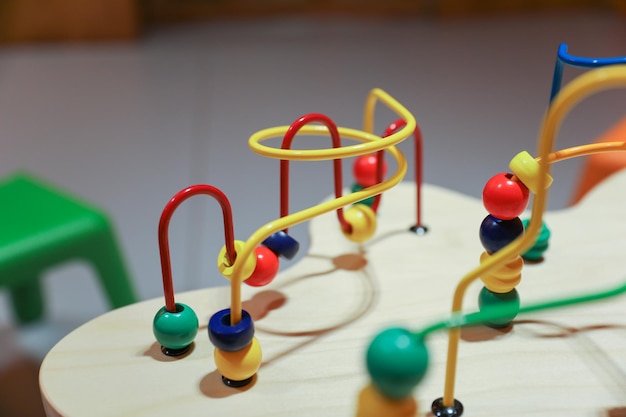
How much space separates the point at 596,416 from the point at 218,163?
120 centimetres

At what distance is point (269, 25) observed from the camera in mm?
2369

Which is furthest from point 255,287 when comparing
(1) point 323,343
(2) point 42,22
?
(2) point 42,22

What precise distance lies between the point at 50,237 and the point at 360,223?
429 millimetres

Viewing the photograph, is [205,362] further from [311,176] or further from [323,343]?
[311,176]

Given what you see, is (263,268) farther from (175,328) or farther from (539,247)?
(539,247)

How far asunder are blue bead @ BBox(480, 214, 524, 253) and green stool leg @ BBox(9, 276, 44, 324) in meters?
0.82

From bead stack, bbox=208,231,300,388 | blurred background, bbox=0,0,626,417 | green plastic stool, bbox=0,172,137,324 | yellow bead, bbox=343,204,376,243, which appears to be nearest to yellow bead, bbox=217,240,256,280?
bead stack, bbox=208,231,300,388

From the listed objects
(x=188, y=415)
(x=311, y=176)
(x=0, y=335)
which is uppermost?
(x=188, y=415)

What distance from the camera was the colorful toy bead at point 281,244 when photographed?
1.88 ft

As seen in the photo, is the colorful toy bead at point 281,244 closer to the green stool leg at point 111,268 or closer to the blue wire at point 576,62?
the blue wire at point 576,62

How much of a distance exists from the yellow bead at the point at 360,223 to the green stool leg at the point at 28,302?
660mm

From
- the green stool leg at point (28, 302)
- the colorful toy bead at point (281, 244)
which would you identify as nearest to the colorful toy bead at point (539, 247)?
the colorful toy bead at point (281, 244)

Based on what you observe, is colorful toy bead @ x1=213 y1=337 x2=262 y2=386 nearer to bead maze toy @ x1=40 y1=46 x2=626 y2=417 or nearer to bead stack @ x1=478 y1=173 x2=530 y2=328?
bead maze toy @ x1=40 y1=46 x2=626 y2=417

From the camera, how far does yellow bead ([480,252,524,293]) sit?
503 millimetres
